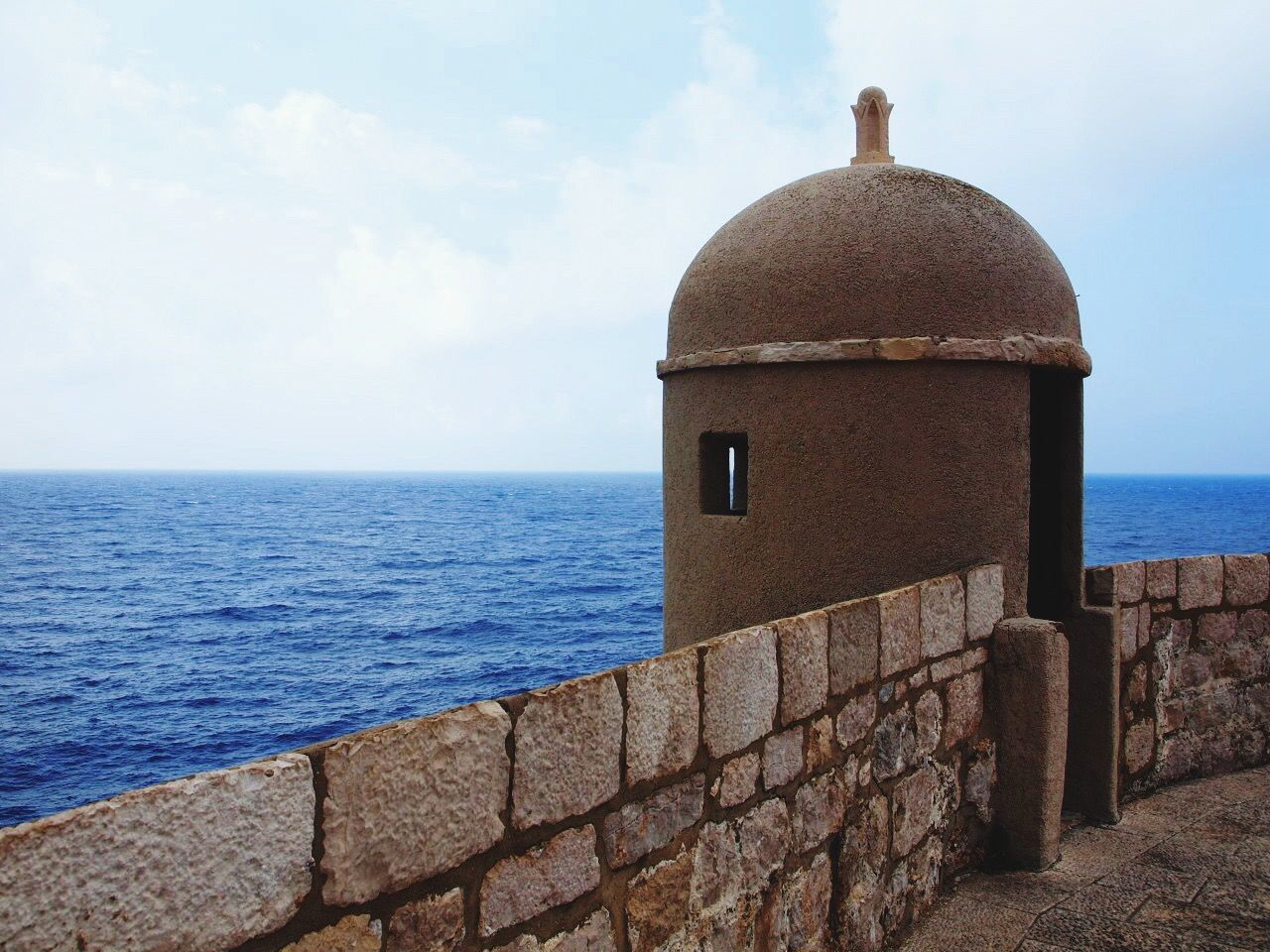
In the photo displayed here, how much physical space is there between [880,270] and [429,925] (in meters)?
3.36

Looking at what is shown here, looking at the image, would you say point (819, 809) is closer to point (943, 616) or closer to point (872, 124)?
point (943, 616)

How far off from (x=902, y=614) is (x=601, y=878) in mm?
1659

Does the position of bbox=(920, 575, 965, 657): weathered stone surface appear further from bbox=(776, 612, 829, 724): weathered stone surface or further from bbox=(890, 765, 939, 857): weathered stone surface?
bbox=(776, 612, 829, 724): weathered stone surface

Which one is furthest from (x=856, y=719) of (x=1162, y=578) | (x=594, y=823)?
(x=1162, y=578)

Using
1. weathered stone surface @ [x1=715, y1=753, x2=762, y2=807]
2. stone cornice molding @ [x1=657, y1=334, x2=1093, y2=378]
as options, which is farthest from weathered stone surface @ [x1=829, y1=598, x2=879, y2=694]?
stone cornice molding @ [x1=657, y1=334, x2=1093, y2=378]

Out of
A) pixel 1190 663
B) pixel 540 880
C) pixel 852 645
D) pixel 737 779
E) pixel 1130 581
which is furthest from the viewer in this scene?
pixel 1190 663

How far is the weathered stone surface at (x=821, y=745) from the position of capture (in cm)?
300

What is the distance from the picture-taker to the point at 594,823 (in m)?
2.25

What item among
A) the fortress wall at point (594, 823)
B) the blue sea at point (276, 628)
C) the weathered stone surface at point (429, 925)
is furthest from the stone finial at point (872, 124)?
the blue sea at point (276, 628)

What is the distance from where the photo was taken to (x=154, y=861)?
1492 millimetres

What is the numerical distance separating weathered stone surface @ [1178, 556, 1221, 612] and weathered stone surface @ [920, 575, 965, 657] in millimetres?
2234

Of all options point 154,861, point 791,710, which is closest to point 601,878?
point 791,710

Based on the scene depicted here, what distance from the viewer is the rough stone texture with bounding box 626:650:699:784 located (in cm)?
233

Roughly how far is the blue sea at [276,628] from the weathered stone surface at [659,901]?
13101 mm
